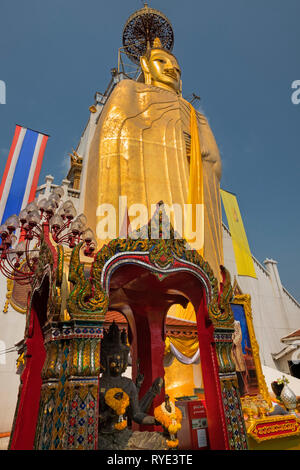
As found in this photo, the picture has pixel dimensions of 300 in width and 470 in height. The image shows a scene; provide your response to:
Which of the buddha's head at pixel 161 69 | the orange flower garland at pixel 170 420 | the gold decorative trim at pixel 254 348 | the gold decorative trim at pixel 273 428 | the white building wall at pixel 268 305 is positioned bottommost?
the orange flower garland at pixel 170 420

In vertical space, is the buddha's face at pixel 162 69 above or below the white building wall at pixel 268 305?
above

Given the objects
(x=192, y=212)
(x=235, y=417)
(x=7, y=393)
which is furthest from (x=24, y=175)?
(x=235, y=417)

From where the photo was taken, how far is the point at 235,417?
2.87m

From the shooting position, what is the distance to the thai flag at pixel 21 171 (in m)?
9.89

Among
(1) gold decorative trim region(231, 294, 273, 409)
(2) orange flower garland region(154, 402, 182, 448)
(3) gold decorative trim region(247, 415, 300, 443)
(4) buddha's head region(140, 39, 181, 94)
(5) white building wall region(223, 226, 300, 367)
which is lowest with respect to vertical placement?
(2) orange flower garland region(154, 402, 182, 448)

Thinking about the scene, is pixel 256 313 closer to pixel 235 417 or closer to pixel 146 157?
pixel 146 157

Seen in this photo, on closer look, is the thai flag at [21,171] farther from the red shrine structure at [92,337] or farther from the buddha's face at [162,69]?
the red shrine structure at [92,337]

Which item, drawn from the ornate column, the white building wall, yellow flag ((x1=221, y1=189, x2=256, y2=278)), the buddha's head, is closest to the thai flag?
the buddha's head

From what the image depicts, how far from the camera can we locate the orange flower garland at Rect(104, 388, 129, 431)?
2.86m

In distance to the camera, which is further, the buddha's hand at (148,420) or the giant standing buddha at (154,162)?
the giant standing buddha at (154,162)

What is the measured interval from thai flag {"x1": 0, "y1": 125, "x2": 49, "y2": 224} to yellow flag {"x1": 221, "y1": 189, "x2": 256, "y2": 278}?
868 centimetres

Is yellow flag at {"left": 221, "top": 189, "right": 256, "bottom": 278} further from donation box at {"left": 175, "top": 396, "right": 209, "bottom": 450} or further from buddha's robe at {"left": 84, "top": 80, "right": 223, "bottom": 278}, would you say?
donation box at {"left": 175, "top": 396, "right": 209, "bottom": 450}

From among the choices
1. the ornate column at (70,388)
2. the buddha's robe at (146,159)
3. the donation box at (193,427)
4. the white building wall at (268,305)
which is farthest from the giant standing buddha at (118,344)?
the white building wall at (268,305)

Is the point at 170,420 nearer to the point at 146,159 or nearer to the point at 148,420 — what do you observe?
the point at 148,420
